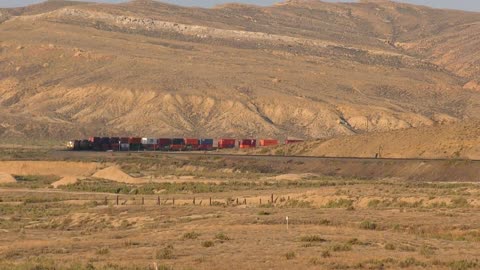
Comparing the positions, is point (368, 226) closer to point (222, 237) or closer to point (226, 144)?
point (222, 237)

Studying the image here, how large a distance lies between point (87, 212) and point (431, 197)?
1625cm

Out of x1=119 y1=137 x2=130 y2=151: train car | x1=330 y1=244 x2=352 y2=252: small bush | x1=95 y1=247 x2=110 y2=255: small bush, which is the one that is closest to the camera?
x1=95 y1=247 x2=110 y2=255: small bush

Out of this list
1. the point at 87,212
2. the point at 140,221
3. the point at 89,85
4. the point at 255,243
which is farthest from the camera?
the point at 89,85

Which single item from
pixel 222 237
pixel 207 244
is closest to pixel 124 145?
pixel 222 237

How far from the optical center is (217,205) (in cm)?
5609

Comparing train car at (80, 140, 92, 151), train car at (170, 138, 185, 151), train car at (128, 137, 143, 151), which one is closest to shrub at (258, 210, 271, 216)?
train car at (80, 140, 92, 151)

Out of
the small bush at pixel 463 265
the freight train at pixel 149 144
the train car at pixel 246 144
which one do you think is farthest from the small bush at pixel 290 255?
the train car at pixel 246 144

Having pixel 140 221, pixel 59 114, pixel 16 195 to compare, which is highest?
pixel 140 221

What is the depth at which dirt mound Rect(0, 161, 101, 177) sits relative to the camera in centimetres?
9494

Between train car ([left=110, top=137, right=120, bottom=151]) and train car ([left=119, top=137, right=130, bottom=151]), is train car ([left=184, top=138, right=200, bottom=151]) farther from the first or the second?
train car ([left=110, top=137, right=120, bottom=151])

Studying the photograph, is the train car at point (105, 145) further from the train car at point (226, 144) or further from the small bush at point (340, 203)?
the small bush at point (340, 203)

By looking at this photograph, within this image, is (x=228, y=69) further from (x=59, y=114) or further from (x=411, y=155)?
(x=411, y=155)

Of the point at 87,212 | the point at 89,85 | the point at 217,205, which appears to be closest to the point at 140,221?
the point at 87,212

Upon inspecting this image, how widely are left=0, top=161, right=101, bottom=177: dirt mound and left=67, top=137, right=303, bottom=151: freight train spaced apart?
79.8 feet
